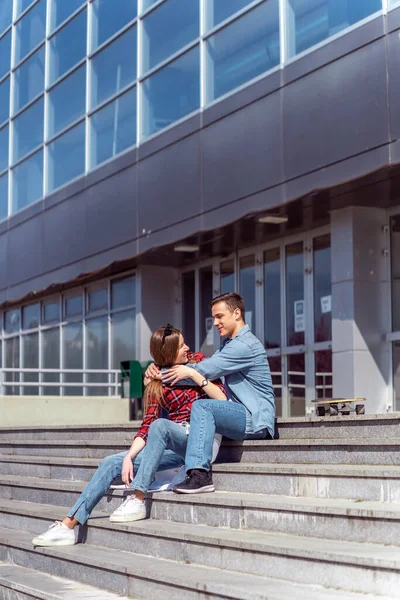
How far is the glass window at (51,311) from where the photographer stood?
21938 millimetres

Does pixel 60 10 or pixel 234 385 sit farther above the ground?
pixel 60 10

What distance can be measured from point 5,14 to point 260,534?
20067 mm

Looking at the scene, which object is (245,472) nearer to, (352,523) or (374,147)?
(352,523)

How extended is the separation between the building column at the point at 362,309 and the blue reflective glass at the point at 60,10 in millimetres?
9137

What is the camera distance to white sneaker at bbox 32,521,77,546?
7.21 metres

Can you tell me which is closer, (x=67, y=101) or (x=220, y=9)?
(x=220, y=9)

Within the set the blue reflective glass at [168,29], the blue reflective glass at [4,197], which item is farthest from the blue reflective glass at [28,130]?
the blue reflective glass at [168,29]

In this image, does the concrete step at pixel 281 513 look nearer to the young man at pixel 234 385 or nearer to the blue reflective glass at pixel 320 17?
the young man at pixel 234 385

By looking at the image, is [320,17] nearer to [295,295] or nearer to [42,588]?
[295,295]

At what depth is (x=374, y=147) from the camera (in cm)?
1134

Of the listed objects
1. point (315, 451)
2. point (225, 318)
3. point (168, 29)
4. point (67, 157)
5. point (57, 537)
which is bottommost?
point (57, 537)

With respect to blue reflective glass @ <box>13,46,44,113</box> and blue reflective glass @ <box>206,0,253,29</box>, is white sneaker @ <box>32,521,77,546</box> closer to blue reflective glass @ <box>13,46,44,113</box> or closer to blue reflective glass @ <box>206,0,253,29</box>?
blue reflective glass @ <box>206,0,253,29</box>

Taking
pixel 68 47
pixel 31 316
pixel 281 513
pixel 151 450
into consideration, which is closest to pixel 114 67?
pixel 68 47

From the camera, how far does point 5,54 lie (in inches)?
927
